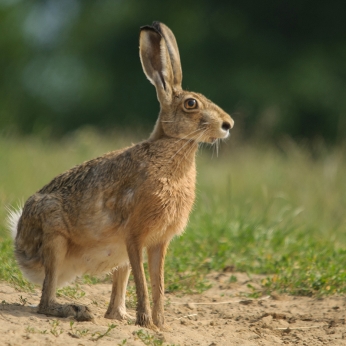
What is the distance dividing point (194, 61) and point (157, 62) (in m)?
20.4

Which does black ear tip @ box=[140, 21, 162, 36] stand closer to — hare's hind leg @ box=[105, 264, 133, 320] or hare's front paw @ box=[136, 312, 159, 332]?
hare's hind leg @ box=[105, 264, 133, 320]

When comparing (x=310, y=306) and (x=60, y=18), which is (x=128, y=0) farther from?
(x=310, y=306)

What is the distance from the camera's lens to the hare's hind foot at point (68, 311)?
5305mm

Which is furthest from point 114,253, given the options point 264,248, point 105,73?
point 105,73

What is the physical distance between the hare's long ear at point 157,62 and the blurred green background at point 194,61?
17603 millimetres

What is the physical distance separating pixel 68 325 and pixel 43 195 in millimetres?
1194

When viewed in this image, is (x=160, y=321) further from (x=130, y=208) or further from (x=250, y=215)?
(x=250, y=215)

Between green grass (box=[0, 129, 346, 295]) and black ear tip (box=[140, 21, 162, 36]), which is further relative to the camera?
green grass (box=[0, 129, 346, 295])

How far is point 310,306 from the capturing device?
21.0ft

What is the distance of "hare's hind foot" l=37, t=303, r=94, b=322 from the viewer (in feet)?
17.4

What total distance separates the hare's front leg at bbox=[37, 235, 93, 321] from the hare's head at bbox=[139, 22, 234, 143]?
1110 millimetres

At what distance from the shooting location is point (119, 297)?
5.73 metres

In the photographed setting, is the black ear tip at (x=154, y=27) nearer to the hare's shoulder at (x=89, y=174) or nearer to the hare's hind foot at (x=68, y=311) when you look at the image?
the hare's shoulder at (x=89, y=174)

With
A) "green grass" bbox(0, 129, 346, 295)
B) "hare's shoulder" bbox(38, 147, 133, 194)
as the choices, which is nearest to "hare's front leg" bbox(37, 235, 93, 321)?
"hare's shoulder" bbox(38, 147, 133, 194)
